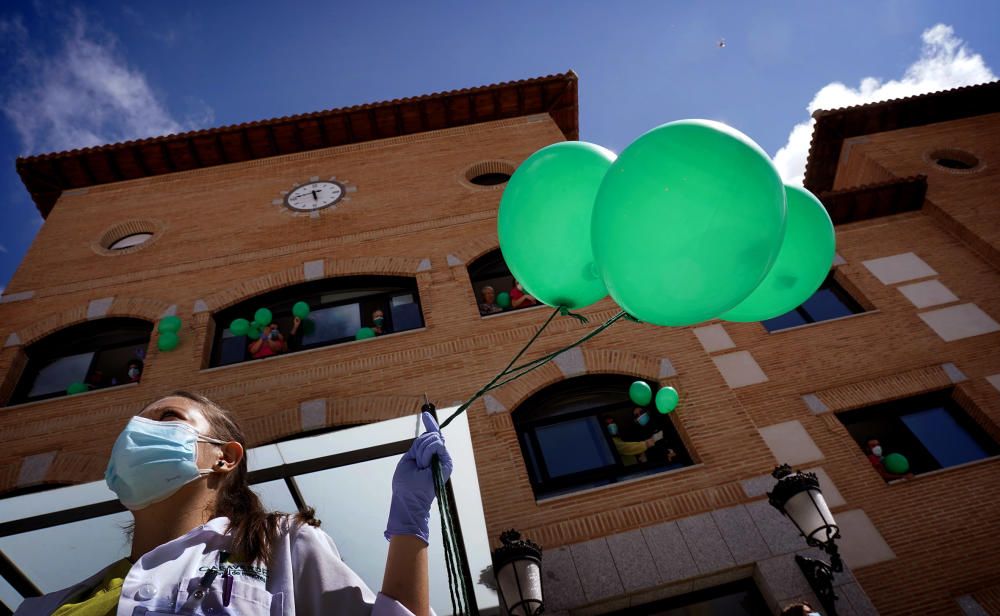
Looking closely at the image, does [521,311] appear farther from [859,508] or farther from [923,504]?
[923,504]

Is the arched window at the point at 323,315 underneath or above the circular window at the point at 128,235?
underneath

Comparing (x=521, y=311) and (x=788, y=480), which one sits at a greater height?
(x=521, y=311)

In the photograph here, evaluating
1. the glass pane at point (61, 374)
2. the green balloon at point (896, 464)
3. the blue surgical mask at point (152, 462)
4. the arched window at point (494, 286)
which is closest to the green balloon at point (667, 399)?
the arched window at point (494, 286)

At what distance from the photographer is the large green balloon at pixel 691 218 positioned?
2.32 meters

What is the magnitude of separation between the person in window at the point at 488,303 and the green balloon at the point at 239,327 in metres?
3.64

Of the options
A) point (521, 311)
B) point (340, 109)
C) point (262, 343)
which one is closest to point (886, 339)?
point (521, 311)

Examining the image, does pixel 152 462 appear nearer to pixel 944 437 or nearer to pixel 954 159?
pixel 944 437

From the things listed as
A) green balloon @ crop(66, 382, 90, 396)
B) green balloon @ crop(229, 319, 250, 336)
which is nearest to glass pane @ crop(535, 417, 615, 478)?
green balloon @ crop(229, 319, 250, 336)

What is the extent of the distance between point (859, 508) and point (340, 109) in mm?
11637

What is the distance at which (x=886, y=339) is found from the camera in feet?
25.4

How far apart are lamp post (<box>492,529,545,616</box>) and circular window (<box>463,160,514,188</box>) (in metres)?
8.09

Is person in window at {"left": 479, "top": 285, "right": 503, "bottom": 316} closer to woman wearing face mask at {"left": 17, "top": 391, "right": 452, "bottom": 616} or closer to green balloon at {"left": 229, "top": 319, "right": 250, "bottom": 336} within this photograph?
green balloon at {"left": 229, "top": 319, "right": 250, "bottom": 336}

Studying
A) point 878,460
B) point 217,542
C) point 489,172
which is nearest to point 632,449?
point 878,460

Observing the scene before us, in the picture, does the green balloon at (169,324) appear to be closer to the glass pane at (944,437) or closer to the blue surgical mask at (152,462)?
the blue surgical mask at (152,462)
